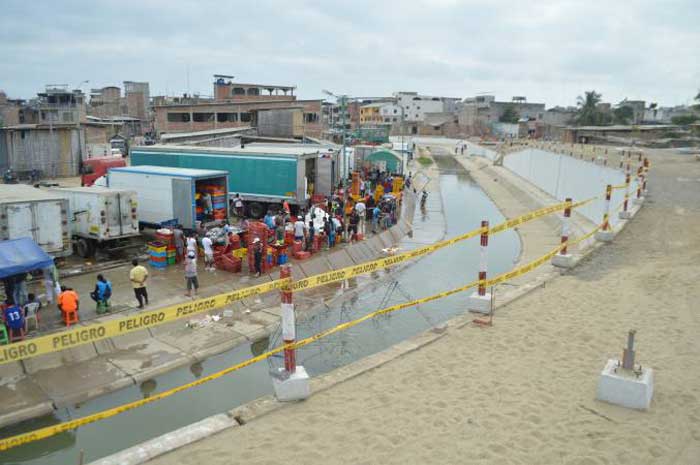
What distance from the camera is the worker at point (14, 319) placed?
10539mm

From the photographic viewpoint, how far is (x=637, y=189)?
23.6 metres

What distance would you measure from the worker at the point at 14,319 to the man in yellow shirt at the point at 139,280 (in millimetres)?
2558

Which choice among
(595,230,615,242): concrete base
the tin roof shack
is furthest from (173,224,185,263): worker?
the tin roof shack

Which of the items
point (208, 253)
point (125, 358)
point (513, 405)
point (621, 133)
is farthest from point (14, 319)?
point (621, 133)

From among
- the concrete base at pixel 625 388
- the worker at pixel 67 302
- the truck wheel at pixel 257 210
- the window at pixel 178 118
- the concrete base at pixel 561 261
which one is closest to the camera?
the concrete base at pixel 625 388

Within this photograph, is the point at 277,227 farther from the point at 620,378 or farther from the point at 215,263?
the point at 620,378

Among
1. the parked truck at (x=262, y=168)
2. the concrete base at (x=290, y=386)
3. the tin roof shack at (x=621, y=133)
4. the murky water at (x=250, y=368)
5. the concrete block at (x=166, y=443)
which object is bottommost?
the murky water at (x=250, y=368)

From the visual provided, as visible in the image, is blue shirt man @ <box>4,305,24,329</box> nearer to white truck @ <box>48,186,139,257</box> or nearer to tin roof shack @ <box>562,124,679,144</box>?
white truck @ <box>48,186,139,257</box>

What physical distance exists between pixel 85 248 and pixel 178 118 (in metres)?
36.7

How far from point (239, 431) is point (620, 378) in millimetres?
5119

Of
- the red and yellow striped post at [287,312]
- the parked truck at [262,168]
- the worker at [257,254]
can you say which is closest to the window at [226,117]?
the parked truck at [262,168]

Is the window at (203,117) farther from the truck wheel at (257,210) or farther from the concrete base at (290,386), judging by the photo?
the concrete base at (290,386)

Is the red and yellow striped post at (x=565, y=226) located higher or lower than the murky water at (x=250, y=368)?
higher

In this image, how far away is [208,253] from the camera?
1605 centimetres
